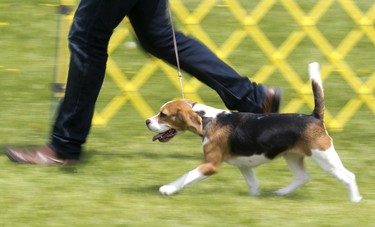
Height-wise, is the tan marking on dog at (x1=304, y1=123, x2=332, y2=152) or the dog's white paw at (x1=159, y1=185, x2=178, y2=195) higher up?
the tan marking on dog at (x1=304, y1=123, x2=332, y2=152)

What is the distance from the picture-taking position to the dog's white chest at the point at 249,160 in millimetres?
5973

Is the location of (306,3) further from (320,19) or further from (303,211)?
(303,211)

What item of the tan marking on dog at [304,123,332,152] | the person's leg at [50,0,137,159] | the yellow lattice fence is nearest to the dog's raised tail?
the tan marking on dog at [304,123,332,152]

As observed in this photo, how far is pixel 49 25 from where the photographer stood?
10.4 meters

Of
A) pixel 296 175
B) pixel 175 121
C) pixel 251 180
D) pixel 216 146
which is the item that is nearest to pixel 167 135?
pixel 175 121

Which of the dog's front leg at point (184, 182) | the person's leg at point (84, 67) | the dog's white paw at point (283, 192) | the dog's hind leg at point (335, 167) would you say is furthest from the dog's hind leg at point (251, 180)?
the person's leg at point (84, 67)

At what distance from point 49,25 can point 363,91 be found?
12.4 feet

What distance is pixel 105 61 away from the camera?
6.48 m

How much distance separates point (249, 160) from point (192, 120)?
0.44 metres

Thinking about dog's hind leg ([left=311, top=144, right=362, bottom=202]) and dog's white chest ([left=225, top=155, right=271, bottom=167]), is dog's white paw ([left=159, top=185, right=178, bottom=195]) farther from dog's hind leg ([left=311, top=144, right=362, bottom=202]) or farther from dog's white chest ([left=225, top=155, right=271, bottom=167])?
dog's hind leg ([left=311, top=144, right=362, bottom=202])

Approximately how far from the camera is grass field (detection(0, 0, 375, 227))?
214 inches

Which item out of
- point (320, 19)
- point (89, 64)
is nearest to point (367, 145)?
point (89, 64)

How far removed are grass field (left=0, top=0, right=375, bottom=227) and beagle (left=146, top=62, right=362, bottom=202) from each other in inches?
6.6

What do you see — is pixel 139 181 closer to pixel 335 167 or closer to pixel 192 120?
pixel 192 120
